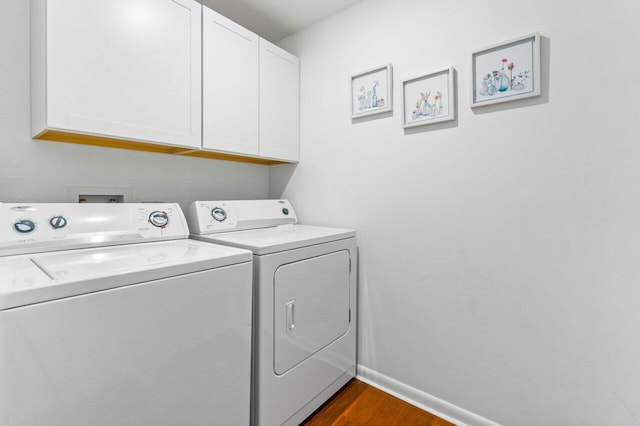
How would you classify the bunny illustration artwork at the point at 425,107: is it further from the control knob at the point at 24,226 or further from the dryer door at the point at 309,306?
the control knob at the point at 24,226

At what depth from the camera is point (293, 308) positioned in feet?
4.92

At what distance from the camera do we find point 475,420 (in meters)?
1.55

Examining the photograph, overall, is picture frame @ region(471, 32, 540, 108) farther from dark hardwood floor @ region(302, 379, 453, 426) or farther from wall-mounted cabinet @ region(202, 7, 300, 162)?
dark hardwood floor @ region(302, 379, 453, 426)

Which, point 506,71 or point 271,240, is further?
point 271,240

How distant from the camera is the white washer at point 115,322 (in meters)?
0.80

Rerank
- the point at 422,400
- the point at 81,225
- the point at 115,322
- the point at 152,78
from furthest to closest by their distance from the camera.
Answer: the point at 422,400 → the point at 152,78 → the point at 81,225 → the point at 115,322

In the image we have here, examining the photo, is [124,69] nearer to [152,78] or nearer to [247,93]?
[152,78]

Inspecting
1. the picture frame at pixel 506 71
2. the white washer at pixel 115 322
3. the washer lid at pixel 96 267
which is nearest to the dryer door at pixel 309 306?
the white washer at pixel 115 322

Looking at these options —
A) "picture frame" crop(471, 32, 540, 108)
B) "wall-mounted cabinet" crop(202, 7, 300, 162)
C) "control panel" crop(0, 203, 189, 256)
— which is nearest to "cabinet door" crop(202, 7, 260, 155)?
"wall-mounted cabinet" crop(202, 7, 300, 162)

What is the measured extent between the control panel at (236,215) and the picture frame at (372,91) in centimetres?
81

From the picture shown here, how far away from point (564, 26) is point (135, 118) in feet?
6.18

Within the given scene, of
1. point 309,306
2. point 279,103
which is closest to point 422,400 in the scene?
point 309,306

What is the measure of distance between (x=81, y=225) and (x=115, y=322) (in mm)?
672

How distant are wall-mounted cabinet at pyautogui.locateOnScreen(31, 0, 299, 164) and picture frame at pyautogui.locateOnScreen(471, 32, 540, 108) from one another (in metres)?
1.23
